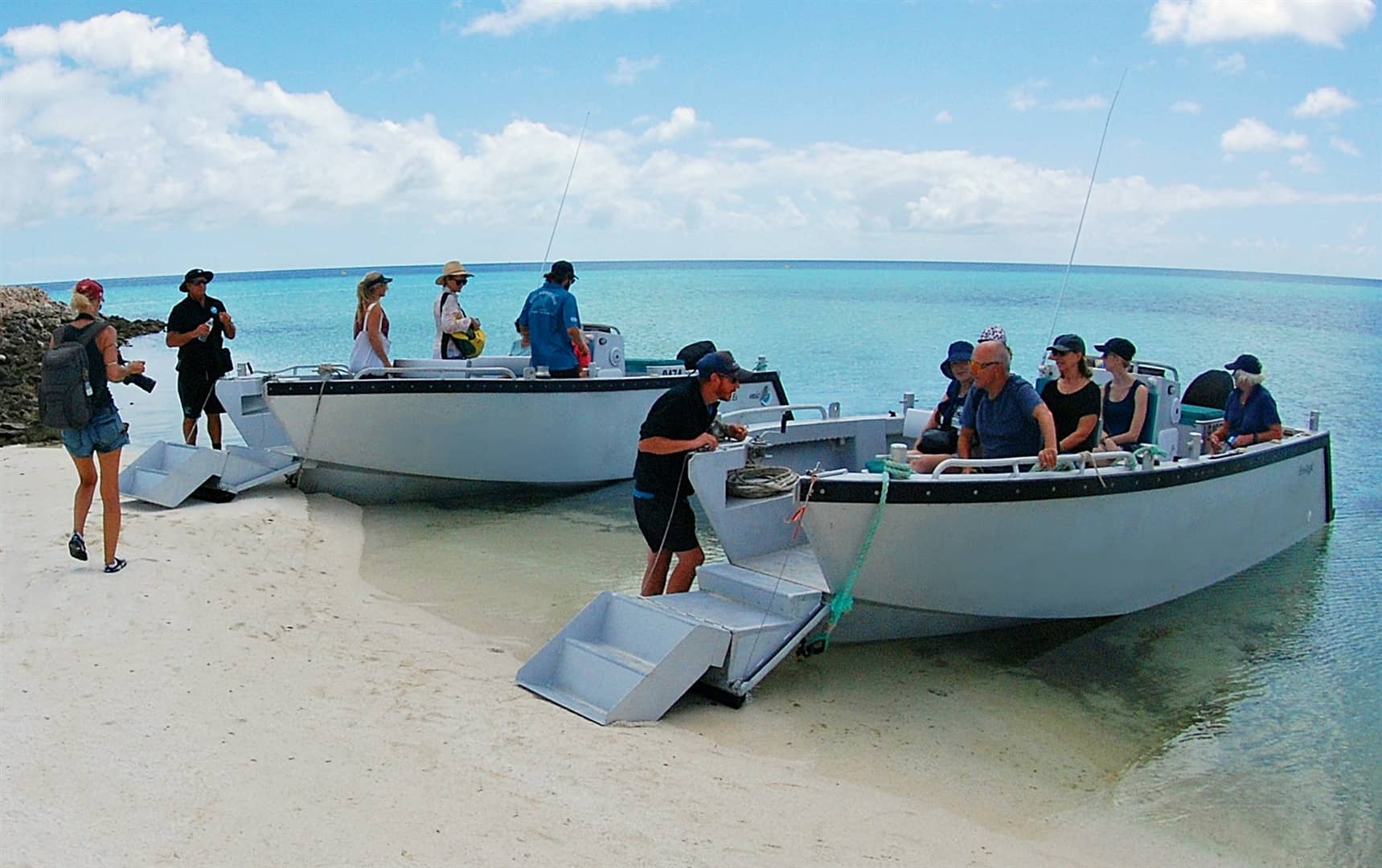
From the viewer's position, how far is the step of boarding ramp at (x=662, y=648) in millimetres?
5320

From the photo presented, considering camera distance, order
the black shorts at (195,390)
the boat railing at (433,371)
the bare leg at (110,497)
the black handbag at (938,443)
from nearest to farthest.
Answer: the bare leg at (110,497) → the black handbag at (938,443) → the boat railing at (433,371) → the black shorts at (195,390)

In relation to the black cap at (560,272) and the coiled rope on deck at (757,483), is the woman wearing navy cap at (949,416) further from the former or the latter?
the black cap at (560,272)

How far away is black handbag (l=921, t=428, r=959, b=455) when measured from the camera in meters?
7.02

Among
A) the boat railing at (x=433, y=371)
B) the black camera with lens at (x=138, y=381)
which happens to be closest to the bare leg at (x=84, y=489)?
the black camera with lens at (x=138, y=381)

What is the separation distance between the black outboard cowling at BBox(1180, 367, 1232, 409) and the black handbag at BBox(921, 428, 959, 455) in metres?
4.27

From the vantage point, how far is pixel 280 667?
5422mm

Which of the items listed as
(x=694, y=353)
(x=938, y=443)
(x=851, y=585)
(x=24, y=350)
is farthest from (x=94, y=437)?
(x=24, y=350)

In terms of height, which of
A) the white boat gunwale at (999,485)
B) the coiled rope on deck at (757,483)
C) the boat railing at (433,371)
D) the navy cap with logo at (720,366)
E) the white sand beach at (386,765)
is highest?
the navy cap with logo at (720,366)

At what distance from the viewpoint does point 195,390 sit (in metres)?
10.0

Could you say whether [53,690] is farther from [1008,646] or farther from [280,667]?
[1008,646]

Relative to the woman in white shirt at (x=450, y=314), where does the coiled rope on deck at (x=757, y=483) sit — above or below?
below

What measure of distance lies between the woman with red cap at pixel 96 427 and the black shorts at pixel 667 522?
2.94 meters

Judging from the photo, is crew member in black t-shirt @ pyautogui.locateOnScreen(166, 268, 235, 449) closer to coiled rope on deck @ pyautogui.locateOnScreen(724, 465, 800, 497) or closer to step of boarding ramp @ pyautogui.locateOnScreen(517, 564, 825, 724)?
coiled rope on deck @ pyautogui.locateOnScreen(724, 465, 800, 497)

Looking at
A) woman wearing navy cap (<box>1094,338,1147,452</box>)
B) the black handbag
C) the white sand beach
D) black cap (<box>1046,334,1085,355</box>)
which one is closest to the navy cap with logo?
the black handbag
